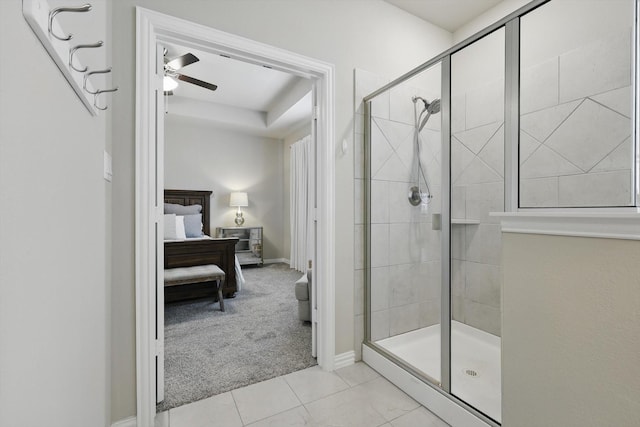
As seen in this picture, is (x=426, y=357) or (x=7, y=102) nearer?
(x=7, y=102)

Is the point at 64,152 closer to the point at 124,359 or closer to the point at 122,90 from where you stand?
the point at 122,90

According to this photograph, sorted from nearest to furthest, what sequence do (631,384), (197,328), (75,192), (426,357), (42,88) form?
(42,88) → (631,384) → (75,192) → (426,357) → (197,328)

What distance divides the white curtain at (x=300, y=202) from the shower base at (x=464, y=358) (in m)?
3.09

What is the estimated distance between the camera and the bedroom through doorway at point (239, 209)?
7.20 feet

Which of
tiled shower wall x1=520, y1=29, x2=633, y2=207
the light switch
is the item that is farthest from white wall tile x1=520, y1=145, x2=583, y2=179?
the light switch

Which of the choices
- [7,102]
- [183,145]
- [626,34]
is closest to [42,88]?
[7,102]

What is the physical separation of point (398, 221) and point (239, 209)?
4.36m

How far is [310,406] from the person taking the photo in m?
1.68

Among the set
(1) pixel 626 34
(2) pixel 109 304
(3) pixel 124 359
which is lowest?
(3) pixel 124 359

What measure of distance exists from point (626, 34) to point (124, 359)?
3.27m

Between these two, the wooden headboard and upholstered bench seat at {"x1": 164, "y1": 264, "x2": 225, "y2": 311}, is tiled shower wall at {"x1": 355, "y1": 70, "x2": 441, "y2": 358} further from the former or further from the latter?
the wooden headboard

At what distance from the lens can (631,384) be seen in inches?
28.3

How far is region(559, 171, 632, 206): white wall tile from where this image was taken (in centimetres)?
155

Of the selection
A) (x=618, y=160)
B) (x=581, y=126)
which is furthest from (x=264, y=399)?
A: (x=581, y=126)
